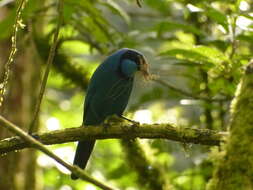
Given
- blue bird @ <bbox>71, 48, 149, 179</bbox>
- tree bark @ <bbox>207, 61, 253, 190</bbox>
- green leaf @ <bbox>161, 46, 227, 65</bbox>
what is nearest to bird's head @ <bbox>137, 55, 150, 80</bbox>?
blue bird @ <bbox>71, 48, 149, 179</bbox>

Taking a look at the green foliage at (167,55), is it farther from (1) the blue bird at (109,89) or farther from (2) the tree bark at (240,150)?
(2) the tree bark at (240,150)

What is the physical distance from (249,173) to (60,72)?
3471mm

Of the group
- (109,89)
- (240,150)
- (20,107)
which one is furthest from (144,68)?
(240,150)

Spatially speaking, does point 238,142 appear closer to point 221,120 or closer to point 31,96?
point 221,120

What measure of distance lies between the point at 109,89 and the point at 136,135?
4.19 feet

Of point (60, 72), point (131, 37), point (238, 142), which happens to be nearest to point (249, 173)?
point (238, 142)

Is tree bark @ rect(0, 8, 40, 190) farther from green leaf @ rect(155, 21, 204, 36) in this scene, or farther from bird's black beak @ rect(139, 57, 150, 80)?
green leaf @ rect(155, 21, 204, 36)

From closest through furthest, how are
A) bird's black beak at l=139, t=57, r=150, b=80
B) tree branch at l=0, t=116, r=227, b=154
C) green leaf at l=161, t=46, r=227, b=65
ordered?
tree branch at l=0, t=116, r=227, b=154
green leaf at l=161, t=46, r=227, b=65
bird's black beak at l=139, t=57, r=150, b=80

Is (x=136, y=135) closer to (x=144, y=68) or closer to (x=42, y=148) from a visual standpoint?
(x=42, y=148)

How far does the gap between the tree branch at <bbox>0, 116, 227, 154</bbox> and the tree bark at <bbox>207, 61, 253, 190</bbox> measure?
0.60 metres

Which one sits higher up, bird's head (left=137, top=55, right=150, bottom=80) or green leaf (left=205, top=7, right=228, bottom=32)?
green leaf (left=205, top=7, right=228, bottom=32)

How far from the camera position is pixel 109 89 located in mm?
4035

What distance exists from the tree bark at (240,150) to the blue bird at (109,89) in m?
1.88

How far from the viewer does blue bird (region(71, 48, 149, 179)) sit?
154 inches
